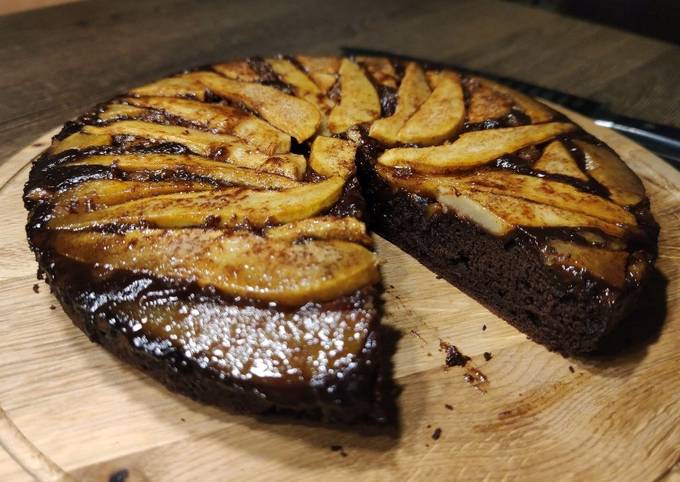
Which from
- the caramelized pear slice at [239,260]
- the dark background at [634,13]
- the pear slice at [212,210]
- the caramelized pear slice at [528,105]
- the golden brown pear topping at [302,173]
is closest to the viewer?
the caramelized pear slice at [239,260]

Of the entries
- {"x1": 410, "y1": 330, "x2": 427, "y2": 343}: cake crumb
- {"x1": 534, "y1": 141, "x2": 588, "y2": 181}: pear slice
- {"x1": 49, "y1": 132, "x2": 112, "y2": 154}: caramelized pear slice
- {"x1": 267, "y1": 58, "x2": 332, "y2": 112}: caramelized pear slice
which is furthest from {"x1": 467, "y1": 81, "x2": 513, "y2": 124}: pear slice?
{"x1": 49, "y1": 132, "x2": 112, "y2": 154}: caramelized pear slice

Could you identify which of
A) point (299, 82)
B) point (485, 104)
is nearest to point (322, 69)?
point (299, 82)

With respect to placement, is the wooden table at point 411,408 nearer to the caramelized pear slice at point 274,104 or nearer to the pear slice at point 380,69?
the caramelized pear slice at point 274,104

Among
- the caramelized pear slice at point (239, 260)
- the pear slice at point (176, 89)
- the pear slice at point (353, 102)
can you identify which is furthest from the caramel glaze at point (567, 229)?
the pear slice at point (176, 89)

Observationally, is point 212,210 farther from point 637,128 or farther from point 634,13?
point 634,13

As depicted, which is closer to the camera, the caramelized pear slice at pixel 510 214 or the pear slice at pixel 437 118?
the caramelized pear slice at pixel 510 214

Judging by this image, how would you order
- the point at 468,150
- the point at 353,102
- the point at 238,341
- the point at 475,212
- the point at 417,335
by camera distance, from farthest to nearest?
the point at 353,102, the point at 468,150, the point at 475,212, the point at 417,335, the point at 238,341

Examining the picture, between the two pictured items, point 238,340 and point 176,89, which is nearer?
point 238,340

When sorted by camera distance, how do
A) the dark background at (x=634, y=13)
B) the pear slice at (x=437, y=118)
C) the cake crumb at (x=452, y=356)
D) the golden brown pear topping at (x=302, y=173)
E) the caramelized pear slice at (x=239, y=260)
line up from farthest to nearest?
the dark background at (x=634, y=13) < the pear slice at (x=437, y=118) < the cake crumb at (x=452, y=356) < the golden brown pear topping at (x=302, y=173) < the caramelized pear slice at (x=239, y=260)
